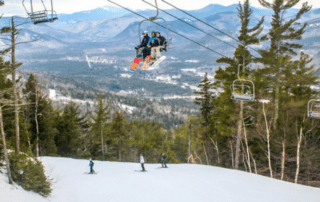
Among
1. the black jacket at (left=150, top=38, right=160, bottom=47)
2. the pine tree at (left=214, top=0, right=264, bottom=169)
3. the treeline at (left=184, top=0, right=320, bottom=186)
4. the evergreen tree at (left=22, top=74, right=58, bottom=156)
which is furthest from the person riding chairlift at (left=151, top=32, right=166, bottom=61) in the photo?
the evergreen tree at (left=22, top=74, right=58, bottom=156)

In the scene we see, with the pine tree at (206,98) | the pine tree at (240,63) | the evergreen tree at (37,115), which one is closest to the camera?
the pine tree at (240,63)

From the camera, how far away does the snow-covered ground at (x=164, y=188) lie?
13.7 meters

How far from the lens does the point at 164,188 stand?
15.7m

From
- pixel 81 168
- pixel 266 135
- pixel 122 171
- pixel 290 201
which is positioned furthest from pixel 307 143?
pixel 81 168

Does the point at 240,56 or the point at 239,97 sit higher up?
the point at 240,56

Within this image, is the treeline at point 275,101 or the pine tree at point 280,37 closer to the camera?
the treeline at point 275,101

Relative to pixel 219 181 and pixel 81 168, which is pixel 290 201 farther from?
pixel 81 168

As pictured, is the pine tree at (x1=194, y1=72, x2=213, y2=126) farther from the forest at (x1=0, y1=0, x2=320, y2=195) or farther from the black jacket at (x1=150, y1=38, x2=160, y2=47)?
the black jacket at (x1=150, y1=38, x2=160, y2=47)

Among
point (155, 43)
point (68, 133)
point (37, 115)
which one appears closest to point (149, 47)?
point (155, 43)

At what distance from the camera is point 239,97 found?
1483cm

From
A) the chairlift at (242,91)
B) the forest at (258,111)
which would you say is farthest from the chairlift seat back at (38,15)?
the chairlift at (242,91)

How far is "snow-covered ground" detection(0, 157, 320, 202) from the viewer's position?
13.7 meters

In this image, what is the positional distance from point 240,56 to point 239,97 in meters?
9.07

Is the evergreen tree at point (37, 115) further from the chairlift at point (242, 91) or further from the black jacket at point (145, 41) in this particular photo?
the chairlift at point (242, 91)
